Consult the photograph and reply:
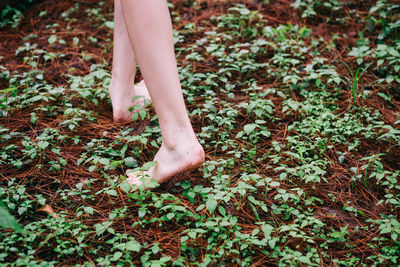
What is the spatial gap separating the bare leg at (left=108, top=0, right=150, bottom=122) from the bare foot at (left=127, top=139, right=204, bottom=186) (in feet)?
2.13

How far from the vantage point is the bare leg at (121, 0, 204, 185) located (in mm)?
1781

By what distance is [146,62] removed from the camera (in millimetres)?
1829

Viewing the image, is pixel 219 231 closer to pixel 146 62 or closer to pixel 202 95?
pixel 146 62

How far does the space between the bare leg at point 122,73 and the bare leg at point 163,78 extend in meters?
0.60

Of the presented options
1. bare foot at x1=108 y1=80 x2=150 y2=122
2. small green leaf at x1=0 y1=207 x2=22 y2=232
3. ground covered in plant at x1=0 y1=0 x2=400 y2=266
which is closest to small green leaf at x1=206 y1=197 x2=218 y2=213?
ground covered in plant at x1=0 y1=0 x2=400 y2=266

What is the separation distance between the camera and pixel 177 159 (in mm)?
1952

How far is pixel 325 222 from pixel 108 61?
85.3 inches

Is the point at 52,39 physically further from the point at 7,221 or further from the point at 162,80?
the point at 7,221

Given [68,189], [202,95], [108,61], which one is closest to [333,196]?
[202,95]

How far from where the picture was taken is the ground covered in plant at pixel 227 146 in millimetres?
1760

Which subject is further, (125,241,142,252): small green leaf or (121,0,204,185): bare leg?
(121,0,204,185): bare leg

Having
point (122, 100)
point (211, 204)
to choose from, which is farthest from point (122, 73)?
point (211, 204)

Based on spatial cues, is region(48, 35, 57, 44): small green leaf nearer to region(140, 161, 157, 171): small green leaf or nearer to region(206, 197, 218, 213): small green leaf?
region(140, 161, 157, 171): small green leaf

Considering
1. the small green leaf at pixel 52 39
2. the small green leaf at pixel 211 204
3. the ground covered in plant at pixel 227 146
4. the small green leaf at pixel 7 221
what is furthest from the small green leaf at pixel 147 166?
the small green leaf at pixel 52 39
